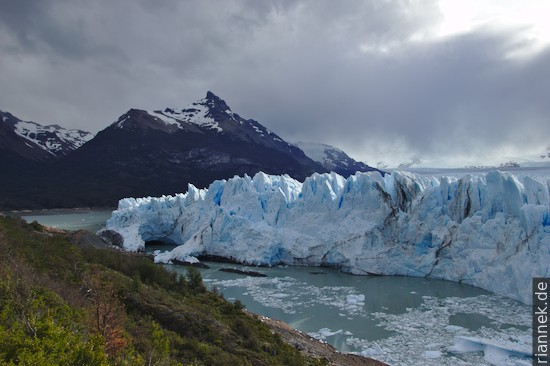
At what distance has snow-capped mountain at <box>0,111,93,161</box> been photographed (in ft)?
309

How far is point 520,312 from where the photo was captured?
37.0 ft

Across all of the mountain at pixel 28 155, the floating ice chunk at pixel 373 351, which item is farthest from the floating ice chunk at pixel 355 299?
the mountain at pixel 28 155

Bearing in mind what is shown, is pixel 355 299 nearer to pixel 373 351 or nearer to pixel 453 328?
pixel 453 328

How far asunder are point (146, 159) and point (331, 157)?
5863cm

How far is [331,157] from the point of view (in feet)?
384

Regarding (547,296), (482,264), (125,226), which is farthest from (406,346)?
(125,226)

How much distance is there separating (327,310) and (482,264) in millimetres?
6614

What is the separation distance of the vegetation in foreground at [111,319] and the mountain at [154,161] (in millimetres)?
56446

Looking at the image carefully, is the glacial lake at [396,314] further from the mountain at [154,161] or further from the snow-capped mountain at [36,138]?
the snow-capped mountain at [36,138]

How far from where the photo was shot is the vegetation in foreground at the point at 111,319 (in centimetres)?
318

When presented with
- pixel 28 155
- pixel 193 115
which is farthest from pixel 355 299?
pixel 28 155

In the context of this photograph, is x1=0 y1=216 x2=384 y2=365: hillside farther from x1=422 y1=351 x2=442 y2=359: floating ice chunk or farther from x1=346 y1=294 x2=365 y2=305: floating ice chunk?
x1=346 y1=294 x2=365 y2=305: floating ice chunk

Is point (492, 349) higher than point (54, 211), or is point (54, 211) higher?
point (492, 349)

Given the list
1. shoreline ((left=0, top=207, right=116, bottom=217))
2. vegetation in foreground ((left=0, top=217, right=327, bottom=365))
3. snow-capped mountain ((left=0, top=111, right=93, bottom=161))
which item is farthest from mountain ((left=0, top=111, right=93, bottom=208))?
vegetation in foreground ((left=0, top=217, right=327, bottom=365))
